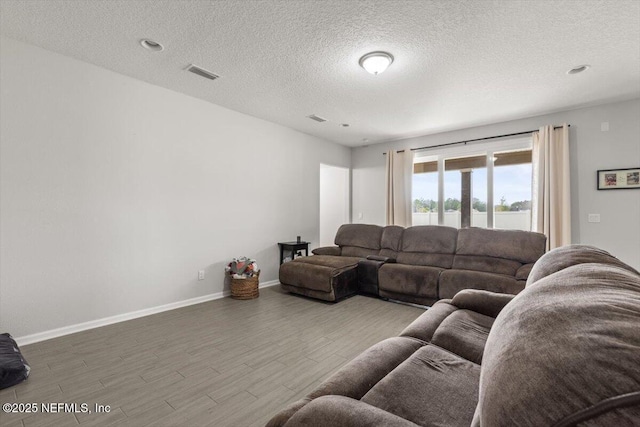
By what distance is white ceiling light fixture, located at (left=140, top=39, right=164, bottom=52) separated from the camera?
2613 millimetres

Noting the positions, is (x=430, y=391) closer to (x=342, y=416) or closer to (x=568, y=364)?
(x=342, y=416)

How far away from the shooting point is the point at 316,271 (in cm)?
394

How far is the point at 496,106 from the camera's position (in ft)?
13.5

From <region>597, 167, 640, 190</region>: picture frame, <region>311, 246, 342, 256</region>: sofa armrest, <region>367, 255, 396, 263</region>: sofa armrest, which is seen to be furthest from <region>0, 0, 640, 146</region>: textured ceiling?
<region>311, 246, 342, 256</region>: sofa armrest

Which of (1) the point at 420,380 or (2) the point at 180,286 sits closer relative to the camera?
(1) the point at 420,380

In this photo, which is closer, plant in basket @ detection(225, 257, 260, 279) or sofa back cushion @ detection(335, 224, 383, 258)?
plant in basket @ detection(225, 257, 260, 279)

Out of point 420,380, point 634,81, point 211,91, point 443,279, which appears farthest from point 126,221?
point 634,81

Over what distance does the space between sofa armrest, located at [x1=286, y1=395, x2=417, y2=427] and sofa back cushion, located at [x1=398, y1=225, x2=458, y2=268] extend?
351 cm

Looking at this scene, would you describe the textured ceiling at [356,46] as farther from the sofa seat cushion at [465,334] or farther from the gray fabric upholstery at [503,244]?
the sofa seat cushion at [465,334]

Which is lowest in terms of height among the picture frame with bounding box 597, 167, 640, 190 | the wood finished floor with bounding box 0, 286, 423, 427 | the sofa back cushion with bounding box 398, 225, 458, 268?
the wood finished floor with bounding box 0, 286, 423, 427

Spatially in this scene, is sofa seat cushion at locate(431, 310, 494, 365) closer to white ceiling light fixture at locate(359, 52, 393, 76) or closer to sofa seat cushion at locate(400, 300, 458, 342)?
sofa seat cushion at locate(400, 300, 458, 342)

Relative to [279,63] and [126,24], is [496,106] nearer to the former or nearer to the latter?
[279,63]

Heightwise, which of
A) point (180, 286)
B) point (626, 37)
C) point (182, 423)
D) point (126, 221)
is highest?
point (626, 37)

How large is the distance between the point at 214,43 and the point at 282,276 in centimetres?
306
